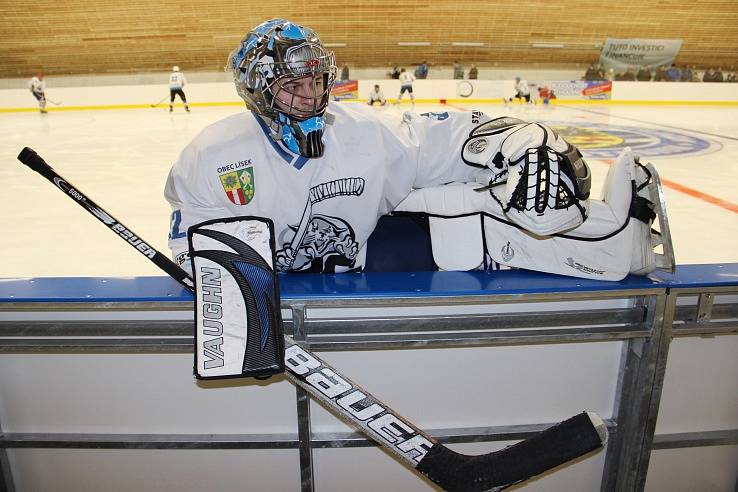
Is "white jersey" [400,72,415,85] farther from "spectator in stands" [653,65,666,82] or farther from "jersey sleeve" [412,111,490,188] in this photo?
"jersey sleeve" [412,111,490,188]

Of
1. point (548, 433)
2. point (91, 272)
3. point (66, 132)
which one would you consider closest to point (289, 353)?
point (548, 433)

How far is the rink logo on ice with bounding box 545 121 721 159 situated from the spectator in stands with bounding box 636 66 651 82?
7.92 meters

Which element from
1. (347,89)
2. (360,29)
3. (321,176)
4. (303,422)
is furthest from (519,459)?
(360,29)

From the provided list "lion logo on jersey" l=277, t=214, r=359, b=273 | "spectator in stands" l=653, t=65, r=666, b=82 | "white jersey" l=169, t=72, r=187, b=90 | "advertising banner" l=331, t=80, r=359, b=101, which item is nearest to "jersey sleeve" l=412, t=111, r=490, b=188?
"lion logo on jersey" l=277, t=214, r=359, b=273

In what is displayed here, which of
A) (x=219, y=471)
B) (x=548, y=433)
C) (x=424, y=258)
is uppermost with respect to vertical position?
(x=424, y=258)

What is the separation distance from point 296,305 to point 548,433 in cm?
55

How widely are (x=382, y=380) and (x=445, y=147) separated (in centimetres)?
63

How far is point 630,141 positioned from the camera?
22.0ft

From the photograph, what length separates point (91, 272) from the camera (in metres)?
2.52

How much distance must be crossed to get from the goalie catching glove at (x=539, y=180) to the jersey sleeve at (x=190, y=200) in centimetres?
65

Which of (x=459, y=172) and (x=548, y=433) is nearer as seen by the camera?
(x=548, y=433)

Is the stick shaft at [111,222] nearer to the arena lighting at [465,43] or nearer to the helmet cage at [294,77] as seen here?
the helmet cage at [294,77]

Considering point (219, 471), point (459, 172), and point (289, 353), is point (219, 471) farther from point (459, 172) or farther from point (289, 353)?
point (459, 172)

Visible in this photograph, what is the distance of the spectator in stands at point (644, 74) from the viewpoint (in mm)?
15007
